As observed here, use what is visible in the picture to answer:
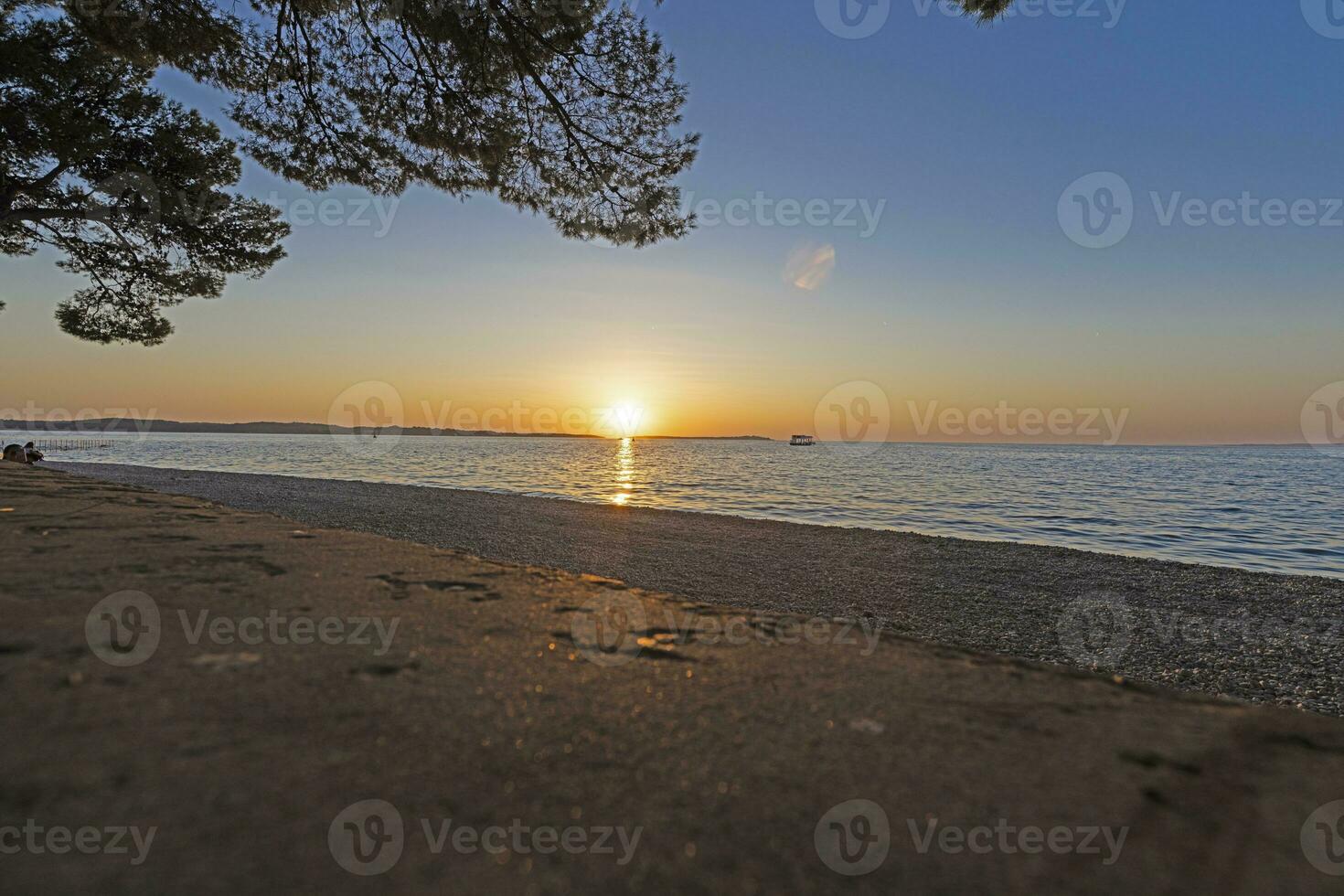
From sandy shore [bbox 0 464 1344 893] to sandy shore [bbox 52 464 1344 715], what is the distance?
97.8 inches

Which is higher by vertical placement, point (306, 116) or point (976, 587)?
point (306, 116)

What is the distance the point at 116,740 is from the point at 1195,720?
2074 mm

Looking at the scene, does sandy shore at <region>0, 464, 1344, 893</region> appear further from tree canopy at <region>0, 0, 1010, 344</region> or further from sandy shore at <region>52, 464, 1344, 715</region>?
tree canopy at <region>0, 0, 1010, 344</region>

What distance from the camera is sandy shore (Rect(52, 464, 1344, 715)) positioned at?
5703 mm

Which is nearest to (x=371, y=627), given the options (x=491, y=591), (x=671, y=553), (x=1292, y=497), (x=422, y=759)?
(x=491, y=591)

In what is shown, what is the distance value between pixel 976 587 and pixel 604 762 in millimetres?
8602

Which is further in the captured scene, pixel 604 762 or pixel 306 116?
pixel 306 116

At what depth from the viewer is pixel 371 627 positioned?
5.48 feet

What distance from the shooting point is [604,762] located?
41.3 inches

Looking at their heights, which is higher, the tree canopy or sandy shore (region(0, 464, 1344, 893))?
the tree canopy

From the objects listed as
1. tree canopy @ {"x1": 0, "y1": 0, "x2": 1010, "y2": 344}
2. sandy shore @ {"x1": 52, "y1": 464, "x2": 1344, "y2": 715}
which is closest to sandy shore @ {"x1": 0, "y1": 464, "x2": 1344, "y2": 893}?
sandy shore @ {"x1": 52, "y1": 464, "x2": 1344, "y2": 715}

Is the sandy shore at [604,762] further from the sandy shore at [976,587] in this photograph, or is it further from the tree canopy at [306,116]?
the tree canopy at [306,116]

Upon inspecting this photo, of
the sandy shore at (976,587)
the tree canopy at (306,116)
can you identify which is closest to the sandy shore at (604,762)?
the sandy shore at (976,587)

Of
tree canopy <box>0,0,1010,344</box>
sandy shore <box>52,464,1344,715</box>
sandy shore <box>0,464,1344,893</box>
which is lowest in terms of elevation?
sandy shore <box>52,464,1344,715</box>
